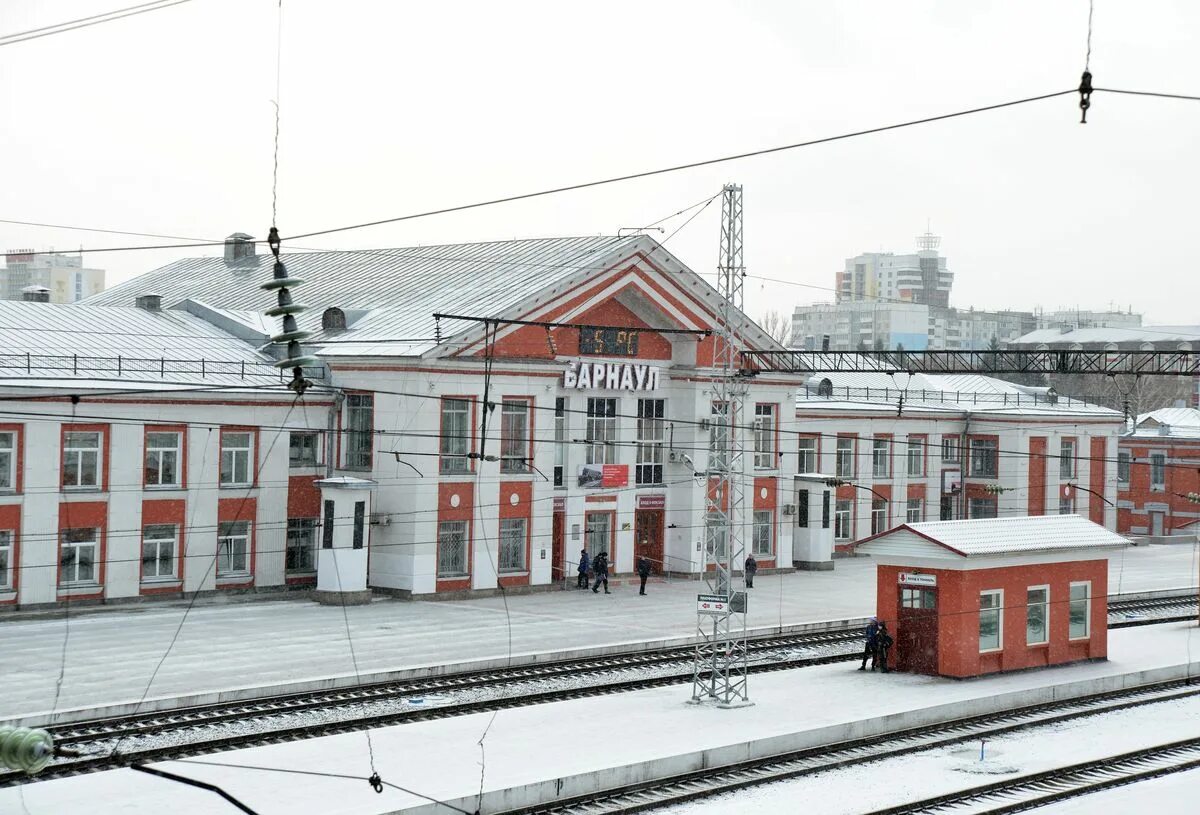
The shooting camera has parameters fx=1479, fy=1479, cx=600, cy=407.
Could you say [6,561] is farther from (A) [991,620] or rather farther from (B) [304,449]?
(A) [991,620]

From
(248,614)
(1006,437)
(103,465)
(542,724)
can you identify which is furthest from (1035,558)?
(1006,437)

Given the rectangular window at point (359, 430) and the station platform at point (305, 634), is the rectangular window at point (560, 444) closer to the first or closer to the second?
the station platform at point (305, 634)

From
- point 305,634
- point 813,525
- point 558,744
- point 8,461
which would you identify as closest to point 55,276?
point 813,525

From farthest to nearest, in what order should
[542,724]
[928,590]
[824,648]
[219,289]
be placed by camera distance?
[219,289], [824,648], [928,590], [542,724]

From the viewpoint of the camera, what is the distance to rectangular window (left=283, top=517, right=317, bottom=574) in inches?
1603

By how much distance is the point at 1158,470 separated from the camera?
70938 mm

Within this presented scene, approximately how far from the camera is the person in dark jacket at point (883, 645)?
3041 cm

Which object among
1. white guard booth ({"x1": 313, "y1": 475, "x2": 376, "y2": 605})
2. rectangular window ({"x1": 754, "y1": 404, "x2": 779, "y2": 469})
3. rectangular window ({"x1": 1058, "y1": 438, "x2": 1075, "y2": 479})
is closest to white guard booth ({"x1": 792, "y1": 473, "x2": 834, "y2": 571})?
rectangular window ({"x1": 754, "y1": 404, "x2": 779, "y2": 469})

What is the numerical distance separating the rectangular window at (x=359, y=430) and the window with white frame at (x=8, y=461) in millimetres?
9274

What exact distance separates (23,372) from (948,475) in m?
38.9

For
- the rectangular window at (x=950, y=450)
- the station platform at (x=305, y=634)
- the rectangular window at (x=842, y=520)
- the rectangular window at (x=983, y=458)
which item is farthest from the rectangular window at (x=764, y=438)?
the rectangular window at (x=983, y=458)

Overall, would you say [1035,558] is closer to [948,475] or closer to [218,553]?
[218,553]

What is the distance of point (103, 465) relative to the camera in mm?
36531

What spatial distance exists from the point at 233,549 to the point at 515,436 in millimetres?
8431
